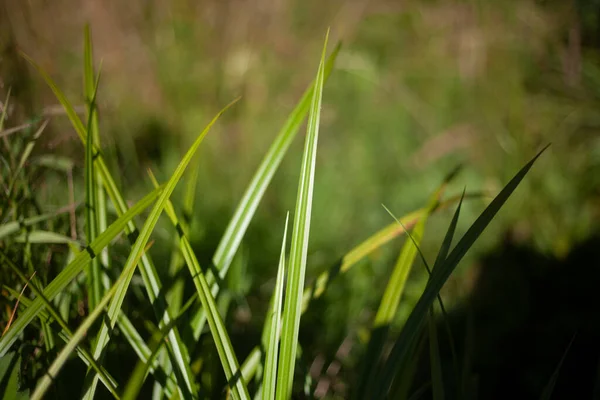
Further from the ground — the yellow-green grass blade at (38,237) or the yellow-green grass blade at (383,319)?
the yellow-green grass blade at (38,237)

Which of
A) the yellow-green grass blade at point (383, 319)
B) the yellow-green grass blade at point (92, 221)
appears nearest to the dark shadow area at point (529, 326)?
the yellow-green grass blade at point (383, 319)

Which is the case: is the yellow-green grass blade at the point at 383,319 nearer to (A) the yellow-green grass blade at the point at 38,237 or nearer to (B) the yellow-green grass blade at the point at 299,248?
(B) the yellow-green grass blade at the point at 299,248

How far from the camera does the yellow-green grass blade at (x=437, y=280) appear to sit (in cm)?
50

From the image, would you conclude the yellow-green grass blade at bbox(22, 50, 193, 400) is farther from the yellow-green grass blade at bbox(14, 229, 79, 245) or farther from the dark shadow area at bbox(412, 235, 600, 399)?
the dark shadow area at bbox(412, 235, 600, 399)

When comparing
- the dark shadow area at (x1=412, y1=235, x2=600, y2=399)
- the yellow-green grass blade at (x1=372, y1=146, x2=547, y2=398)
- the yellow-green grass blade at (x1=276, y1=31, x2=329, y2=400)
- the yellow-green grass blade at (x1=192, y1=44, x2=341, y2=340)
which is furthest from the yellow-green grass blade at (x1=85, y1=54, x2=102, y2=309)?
the dark shadow area at (x1=412, y1=235, x2=600, y2=399)

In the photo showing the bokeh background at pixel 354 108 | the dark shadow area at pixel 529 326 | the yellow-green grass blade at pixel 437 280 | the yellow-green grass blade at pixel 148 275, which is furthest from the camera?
the bokeh background at pixel 354 108

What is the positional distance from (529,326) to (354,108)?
1162 mm

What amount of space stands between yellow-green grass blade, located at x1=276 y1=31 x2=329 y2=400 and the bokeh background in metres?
0.60

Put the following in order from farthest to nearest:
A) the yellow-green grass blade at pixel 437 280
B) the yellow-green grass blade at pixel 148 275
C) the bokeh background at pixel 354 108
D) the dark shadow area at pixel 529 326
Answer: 1. the bokeh background at pixel 354 108
2. the dark shadow area at pixel 529 326
3. the yellow-green grass blade at pixel 148 275
4. the yellow-green grass blade at pixel 437 280

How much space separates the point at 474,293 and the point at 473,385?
2.36 feet

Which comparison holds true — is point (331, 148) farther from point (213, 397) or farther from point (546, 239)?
point (213, 397)

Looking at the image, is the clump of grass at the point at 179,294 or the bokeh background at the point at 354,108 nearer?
the clump of grass at the point at 179,294

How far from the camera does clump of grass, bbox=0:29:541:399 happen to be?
0.51 meters

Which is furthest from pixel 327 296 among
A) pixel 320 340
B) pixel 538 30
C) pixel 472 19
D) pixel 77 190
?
pixel 472 19
